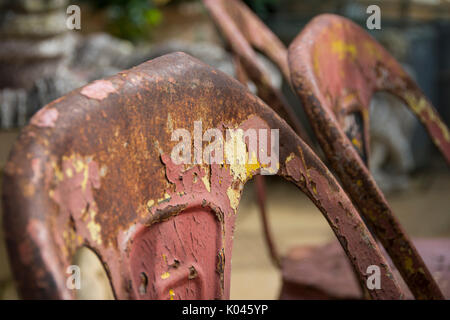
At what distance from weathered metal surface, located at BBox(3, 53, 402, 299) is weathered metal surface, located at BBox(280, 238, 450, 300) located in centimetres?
62

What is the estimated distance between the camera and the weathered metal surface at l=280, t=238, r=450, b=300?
1.16 m

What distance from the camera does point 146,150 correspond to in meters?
0.46

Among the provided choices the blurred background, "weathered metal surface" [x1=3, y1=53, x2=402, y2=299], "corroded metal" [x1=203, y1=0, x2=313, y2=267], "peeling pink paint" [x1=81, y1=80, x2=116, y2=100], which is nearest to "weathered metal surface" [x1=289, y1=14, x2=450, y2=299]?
"weathered metal surface" [x1=3, y1=53, x2=402, y2=299]

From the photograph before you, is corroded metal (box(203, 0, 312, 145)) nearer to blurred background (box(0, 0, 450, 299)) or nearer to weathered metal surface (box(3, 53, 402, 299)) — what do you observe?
weathered metal surface (box(3, 53, 402, 299))

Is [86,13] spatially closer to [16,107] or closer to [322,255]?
[16,107]

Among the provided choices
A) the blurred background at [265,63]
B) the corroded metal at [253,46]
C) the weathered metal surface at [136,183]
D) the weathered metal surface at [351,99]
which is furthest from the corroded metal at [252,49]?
the blurred background at [265,63]

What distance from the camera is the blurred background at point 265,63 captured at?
204cm

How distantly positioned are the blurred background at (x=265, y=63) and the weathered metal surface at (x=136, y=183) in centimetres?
128

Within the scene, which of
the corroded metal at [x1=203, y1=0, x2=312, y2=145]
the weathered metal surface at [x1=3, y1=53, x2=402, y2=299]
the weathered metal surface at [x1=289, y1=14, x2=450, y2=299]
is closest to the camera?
the weathered metal surface at [x1=3, y1=53, x2=402, y2=299]

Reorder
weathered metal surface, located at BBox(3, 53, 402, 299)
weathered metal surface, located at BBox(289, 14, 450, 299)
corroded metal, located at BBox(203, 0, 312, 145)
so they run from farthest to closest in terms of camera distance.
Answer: corroded metal, located at BBox(203, 0, 312, 145), weathered metal surface, located at BBox(289, 14, 450, 299), weathered metal surface, located at BBox(3, 53, 402, 299)

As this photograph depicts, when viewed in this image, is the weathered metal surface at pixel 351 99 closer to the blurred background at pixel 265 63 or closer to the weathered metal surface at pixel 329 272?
the weathered metal surface at pixel 329 272

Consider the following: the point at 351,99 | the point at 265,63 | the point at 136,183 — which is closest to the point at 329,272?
the point at 351,99

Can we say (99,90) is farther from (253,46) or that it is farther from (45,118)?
(253,46)

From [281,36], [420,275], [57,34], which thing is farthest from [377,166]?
[420,275]
